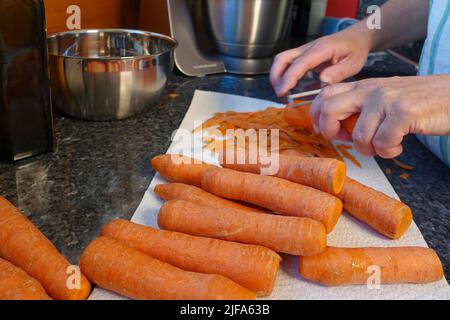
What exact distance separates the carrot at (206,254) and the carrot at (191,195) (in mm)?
114

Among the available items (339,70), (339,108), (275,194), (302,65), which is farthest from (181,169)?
(339,70)

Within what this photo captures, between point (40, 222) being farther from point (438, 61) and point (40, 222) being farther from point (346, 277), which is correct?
point (438, 61)

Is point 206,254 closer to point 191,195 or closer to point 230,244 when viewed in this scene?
point 230,244

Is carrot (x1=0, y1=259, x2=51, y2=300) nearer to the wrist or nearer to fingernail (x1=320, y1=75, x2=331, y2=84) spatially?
fingernail (x1=320, y1=75, x2=331, y2=84)

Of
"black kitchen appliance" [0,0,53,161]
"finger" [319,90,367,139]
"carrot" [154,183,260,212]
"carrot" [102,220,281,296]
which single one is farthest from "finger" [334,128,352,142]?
"black kitchen appliance" [0,0,53,161]

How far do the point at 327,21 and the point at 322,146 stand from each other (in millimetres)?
1297

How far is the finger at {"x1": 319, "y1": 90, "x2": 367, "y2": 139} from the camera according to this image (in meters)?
0.83

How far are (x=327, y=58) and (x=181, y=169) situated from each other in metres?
0.55

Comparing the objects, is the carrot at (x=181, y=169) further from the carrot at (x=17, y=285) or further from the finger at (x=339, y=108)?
the carrot at (x=17, y=285)

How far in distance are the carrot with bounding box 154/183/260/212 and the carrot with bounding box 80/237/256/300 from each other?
182 mm

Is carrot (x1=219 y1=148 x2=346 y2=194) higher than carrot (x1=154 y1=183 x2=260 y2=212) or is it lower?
higher

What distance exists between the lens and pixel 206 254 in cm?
67

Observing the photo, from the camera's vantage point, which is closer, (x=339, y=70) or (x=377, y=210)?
(x=377, y=210)

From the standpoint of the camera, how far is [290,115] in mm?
1136
